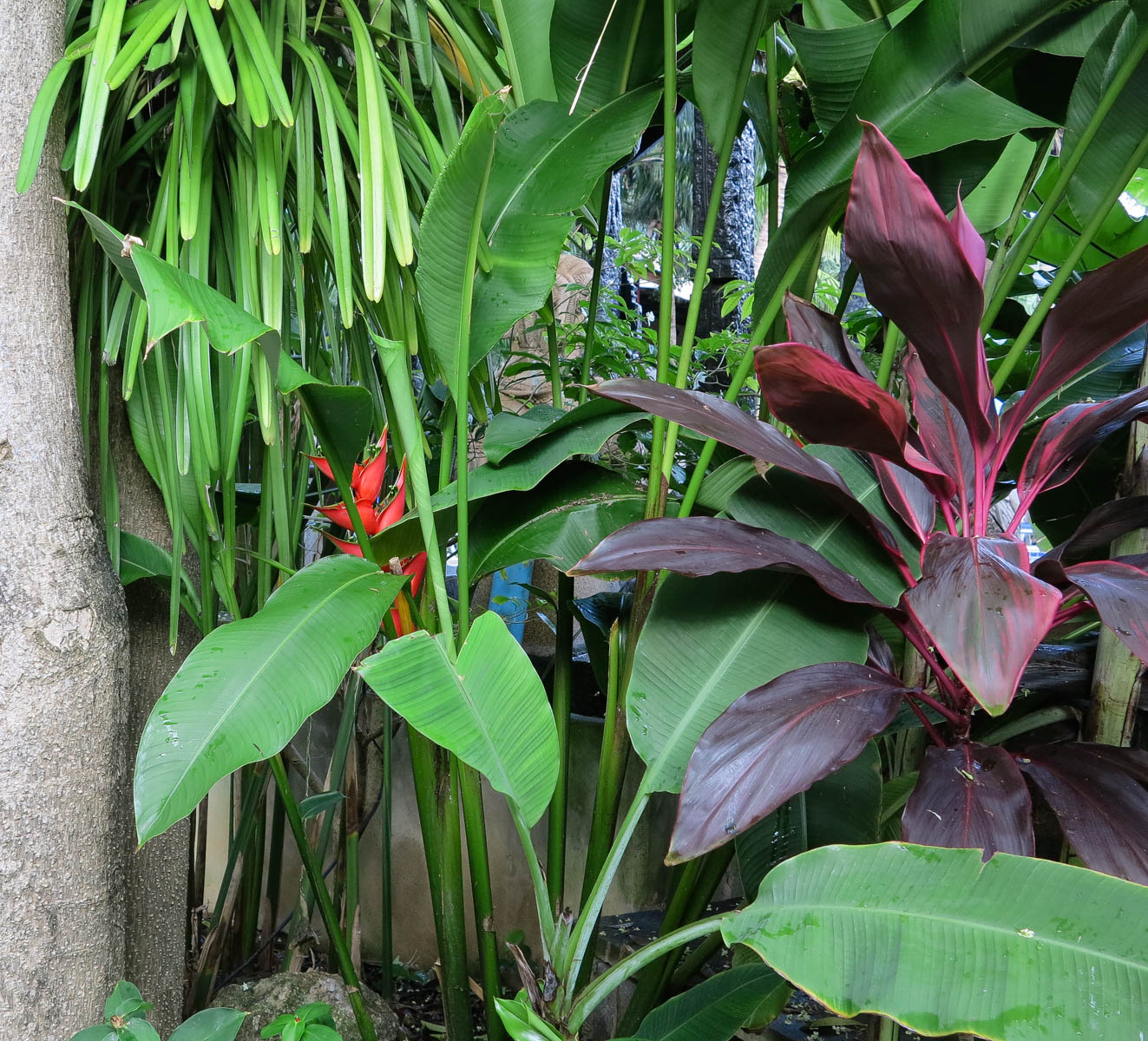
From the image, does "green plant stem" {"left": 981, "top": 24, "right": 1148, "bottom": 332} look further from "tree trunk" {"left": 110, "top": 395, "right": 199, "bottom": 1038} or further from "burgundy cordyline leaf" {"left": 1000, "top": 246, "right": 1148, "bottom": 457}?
"tree trunk" {"left": 110, "top": 395, "right": 199, "bottom": 1038}

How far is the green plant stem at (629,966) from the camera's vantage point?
0.72m

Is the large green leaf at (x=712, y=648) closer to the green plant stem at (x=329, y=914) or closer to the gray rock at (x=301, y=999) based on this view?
the green plant stem at (x=329, y=914)

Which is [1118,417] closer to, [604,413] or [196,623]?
[604,413]

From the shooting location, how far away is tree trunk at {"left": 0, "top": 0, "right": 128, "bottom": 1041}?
84 cm

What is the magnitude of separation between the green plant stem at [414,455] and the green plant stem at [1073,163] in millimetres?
598

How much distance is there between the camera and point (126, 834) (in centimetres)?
96

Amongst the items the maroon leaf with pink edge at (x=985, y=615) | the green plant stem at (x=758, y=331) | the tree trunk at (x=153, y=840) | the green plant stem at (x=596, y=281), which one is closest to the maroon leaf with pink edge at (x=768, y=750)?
the maroon leaf with pink edge at (x=985, y=615)

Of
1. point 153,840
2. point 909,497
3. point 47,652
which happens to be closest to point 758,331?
point 909,497

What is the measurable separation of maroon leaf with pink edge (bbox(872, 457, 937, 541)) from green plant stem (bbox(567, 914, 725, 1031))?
0.41 meters

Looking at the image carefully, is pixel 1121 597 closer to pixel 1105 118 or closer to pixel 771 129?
pixel 1105 118

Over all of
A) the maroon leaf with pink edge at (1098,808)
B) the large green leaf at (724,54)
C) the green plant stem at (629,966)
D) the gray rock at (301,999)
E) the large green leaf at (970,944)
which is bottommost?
the gray rock at (301,999)

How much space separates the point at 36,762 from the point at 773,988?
74 cm

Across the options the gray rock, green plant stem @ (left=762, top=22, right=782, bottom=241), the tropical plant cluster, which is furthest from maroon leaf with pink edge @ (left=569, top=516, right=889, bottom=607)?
the gray rock

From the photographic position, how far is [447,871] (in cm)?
104
